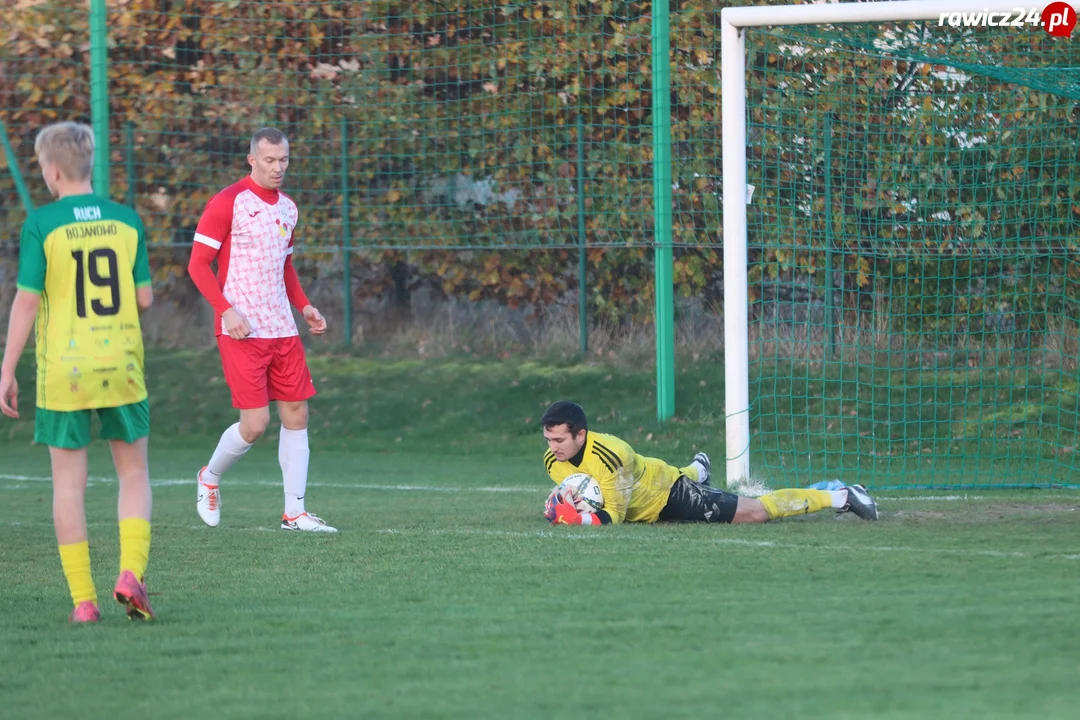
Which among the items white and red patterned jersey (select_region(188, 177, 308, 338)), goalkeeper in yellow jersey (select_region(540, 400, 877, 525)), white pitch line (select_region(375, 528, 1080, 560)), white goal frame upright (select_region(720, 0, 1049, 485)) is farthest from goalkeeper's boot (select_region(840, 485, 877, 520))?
white and red patterned jersey (select_region(188, 177, 308, 338))

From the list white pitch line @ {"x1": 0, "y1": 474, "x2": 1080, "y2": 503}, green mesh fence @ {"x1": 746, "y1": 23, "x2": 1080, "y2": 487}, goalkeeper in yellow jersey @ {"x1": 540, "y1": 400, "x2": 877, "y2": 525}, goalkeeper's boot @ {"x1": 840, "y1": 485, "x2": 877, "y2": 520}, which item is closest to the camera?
goalkeeper in yellow jersey @ {"x1": 540, "y1": 400, "x2": 877, "y2": 525}

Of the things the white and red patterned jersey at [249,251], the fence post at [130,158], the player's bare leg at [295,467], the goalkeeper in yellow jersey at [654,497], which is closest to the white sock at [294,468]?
the player's bare leg at [295,467]

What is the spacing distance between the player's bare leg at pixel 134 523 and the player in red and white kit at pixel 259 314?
197cm

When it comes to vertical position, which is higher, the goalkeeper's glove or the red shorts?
the red shorts

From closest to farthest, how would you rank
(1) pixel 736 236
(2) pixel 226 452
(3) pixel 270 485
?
(2) pixel 226 452 → (1) pixel 736 236 → (3) pixel 270 485

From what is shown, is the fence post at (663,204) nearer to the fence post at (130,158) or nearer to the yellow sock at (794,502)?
the yellow sock at (794,502)

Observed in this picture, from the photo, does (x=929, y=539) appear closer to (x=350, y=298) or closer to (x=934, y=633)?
(x=934, y=633)

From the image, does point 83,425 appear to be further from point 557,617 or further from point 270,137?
point 270,137

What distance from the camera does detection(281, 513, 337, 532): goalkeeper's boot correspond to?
6.76 meters

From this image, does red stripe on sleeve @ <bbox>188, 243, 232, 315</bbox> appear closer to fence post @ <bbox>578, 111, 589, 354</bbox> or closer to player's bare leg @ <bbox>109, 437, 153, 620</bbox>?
player's bare leg @ <bbox>109, 437, 153, 620</bbox>

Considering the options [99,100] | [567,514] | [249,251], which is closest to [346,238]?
[99,100]

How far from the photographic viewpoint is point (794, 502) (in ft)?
21.7

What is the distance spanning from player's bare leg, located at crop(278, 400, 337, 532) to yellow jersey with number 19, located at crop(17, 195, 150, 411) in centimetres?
223

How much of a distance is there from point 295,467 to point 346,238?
7.00m
